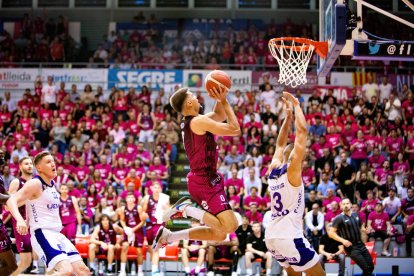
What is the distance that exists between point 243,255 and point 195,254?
1.08 m

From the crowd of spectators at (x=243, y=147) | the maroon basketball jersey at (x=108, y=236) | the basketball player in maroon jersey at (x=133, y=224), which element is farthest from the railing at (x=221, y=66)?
the maroon basketball jersey at (x=108, y=236)

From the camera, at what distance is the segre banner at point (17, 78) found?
22.4m

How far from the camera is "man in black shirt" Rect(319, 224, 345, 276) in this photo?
557 inches

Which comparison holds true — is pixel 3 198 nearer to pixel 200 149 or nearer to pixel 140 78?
pixel 200 149

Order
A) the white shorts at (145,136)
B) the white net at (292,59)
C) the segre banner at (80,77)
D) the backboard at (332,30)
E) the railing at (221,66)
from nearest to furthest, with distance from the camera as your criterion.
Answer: the backboard at (332,30), the white net at (292,59), the white shorts at (145,136), the railing at (221,66), the segre banner at (80,77)

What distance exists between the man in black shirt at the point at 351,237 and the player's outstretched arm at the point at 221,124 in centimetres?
603

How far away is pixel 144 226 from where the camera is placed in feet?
51.0

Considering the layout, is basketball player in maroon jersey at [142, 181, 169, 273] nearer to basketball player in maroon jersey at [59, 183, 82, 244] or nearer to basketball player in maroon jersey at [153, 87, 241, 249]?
basketball player in maroon jersey at [59, 183, 82, 244]

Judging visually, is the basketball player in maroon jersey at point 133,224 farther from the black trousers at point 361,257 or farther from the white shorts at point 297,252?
the white shorts at point 297,252

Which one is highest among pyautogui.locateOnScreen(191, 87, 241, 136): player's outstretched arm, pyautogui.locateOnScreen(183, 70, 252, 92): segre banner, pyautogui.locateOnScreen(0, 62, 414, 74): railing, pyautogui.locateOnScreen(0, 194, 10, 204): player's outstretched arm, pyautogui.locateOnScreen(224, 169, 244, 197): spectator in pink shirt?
pyautogui.locateOnScreen(0, 62, 414, 74): railing

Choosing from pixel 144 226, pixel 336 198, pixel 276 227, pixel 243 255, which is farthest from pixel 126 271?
pixel 276 227

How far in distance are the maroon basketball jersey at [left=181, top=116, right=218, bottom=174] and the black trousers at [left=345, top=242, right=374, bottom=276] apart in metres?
5.81

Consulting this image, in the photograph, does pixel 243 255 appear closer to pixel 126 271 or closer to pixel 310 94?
pixel 126 271

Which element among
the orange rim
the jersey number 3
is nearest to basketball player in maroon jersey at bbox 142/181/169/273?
the orange rim
